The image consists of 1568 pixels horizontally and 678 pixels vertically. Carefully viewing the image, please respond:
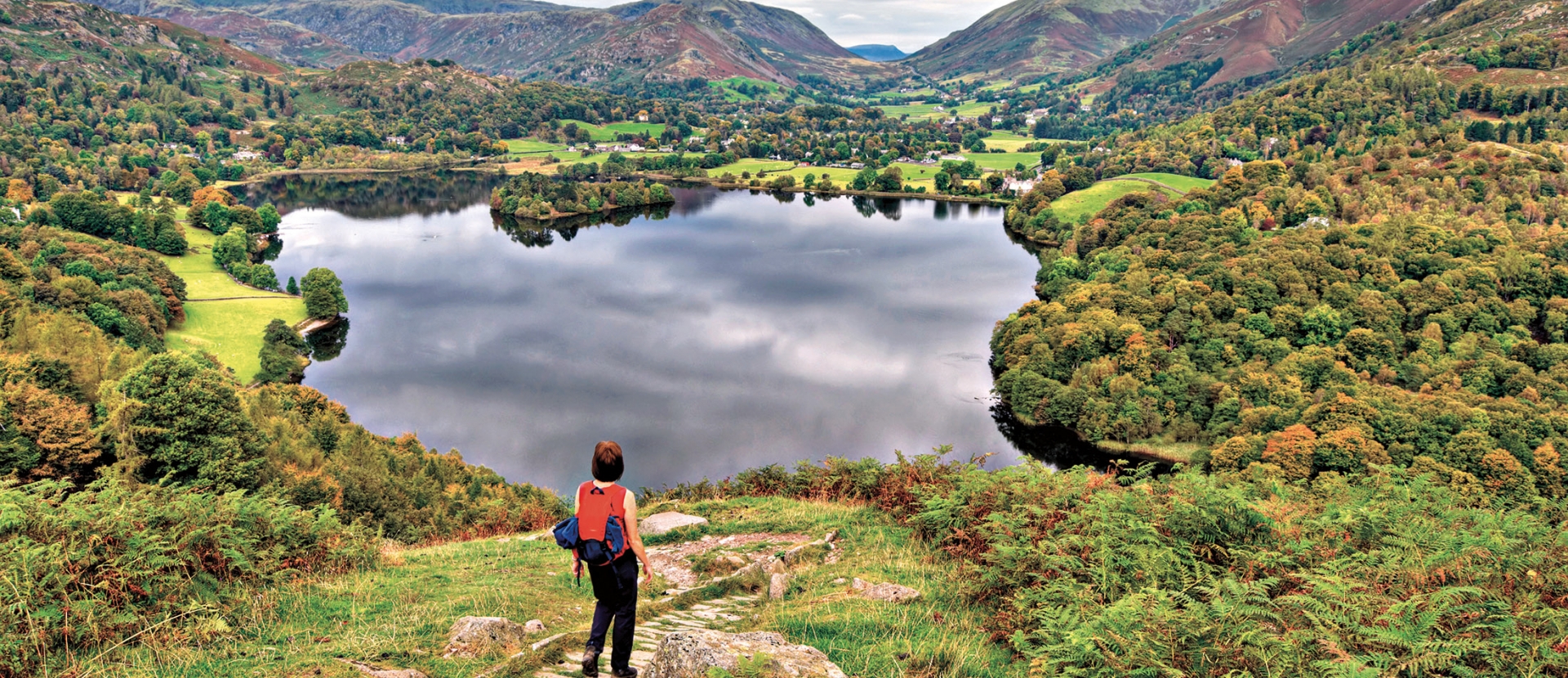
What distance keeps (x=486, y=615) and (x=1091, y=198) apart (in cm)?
11728

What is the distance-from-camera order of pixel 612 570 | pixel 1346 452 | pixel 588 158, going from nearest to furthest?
pixel 612 570 < pixel 1346 452 < pixel 588 158

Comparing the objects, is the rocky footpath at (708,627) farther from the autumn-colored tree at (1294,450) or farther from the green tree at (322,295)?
the green tree at (322,295)

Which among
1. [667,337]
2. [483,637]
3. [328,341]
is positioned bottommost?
[328,341]

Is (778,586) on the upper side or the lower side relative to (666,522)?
upper

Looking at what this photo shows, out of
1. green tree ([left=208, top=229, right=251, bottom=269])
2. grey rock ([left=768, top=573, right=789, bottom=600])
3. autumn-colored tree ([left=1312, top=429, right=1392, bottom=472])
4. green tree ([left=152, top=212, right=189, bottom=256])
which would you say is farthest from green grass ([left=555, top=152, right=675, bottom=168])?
grey rock ([left=768, top=573, right=789, bottom=600])

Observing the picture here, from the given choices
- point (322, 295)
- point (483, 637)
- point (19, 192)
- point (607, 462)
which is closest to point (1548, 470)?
point (607, 462)

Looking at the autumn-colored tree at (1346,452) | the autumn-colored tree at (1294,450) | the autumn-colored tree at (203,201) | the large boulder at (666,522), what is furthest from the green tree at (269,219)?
the autumn-colored tree at (1346,452)

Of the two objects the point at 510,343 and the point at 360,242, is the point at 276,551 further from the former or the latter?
the point at 360,242

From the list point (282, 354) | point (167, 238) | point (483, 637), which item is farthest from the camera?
point (167, 238)

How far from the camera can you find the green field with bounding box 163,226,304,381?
56731mm

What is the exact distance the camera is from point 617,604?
7.91m

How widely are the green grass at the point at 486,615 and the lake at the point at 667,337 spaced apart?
28.5 meters

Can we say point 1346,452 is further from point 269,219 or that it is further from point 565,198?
point 269,219

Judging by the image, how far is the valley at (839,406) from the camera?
313 inches
